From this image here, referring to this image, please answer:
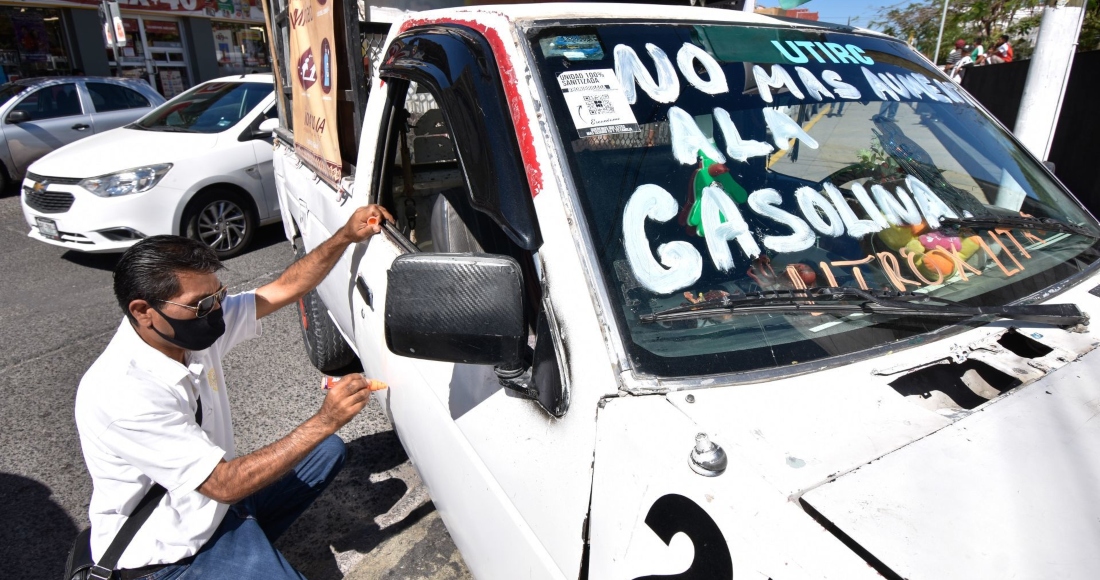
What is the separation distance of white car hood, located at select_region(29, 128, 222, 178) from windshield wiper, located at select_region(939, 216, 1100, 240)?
6.30 meters

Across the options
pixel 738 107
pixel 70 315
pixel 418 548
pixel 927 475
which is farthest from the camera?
pixel 70 315

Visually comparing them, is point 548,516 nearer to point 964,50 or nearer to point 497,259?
point 497,259

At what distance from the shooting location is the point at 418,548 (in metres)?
2.73

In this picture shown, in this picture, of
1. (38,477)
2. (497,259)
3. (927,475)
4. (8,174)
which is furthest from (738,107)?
(8,174)

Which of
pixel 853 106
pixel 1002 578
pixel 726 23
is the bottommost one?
pixel 1002 578

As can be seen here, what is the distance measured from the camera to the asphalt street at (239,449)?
275 cm

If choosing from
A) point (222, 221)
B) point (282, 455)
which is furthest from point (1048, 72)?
point (222, 221)

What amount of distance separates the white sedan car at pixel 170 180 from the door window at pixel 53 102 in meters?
3.71

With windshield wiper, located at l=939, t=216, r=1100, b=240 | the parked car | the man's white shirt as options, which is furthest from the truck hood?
the parked car

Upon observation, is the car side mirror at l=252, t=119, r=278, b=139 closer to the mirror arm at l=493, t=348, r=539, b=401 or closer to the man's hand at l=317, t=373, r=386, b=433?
the man's hand at l=317, t=373, r=386, b=433

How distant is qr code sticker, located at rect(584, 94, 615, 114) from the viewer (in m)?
1.55

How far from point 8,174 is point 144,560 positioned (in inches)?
397

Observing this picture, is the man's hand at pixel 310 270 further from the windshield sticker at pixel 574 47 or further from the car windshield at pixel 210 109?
the car windshield at pixel 210 109

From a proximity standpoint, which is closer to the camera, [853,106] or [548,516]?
[548,516]
